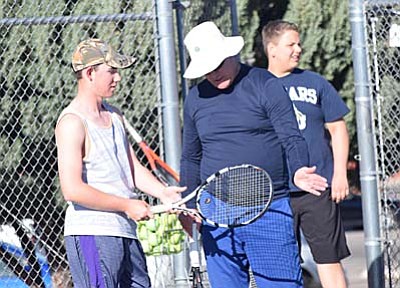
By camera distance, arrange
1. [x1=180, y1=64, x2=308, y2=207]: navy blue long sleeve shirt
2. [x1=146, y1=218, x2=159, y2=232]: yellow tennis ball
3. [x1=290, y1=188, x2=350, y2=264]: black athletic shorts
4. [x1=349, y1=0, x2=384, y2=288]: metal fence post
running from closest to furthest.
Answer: [x1=180, y1=64, x2=308, y2=207]: navy blue long sleeve shirt → [x1=146, y1=218, x2=159, y2=232]: yellow tennis ball → [x1=290, y1=188, x2=350, y2=264]: black athletic shorts → [x1=349, y1=0, x2=384, y2=288]: metal fence post

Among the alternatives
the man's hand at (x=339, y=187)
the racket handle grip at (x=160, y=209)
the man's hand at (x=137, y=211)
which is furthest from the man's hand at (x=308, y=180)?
the man's hand at (x=339, y=187)

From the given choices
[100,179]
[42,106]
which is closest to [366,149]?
[42,106]

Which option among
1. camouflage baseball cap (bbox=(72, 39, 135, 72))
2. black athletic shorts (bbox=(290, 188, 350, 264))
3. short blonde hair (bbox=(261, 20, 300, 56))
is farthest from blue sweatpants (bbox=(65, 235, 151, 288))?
short blonde hair (bbox=(261, 20, 300, 56))

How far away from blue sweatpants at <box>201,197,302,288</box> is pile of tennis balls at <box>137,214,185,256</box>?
21cm

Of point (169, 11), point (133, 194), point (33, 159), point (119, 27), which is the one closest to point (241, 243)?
point (133, 194)

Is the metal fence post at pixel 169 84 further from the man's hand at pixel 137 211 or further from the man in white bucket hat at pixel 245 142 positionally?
the man's hand at pixel 137 211

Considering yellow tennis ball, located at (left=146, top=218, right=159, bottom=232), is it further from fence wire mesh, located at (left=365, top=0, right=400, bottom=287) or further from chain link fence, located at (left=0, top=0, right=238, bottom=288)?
fence wire mesh, located at (left=365, top=0, right=400, bottom=287)

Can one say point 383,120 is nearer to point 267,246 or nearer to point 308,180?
point 267,246

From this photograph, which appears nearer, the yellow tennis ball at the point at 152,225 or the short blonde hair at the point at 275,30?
the yellow tennis ball at the point at 152,225

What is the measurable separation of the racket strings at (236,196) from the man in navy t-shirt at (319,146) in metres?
1.43

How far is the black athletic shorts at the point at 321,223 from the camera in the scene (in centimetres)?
720

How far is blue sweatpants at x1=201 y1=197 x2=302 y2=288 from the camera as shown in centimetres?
589

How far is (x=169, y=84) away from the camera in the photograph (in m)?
7.10

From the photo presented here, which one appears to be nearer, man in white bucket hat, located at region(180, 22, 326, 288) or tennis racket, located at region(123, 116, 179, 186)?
man in white bucket hat, located at region(180, 22, 326, 288)
